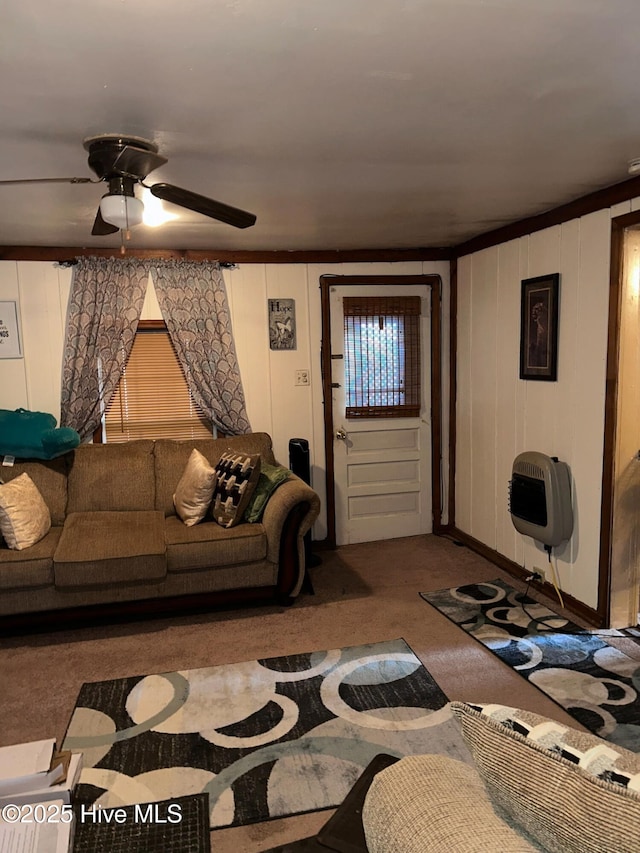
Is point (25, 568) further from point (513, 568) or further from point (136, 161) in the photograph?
point (513, 568)

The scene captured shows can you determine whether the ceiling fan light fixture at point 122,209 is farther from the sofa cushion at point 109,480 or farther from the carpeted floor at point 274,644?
the sofa cushion at point 109,480

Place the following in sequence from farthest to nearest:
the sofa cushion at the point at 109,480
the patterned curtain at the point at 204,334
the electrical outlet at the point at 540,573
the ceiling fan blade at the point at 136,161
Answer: the patterned curtain at the point at 204,334
the sofa cushion at the point at 109,480
the electrical outlet at the point at 540,573
the ceiling fan blade at the point at 136,161

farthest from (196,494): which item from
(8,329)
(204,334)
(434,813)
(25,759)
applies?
(434,813)

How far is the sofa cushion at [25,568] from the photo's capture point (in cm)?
335

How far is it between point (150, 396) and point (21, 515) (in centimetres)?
138

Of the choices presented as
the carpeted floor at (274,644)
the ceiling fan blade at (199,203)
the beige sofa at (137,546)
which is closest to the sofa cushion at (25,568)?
the beige sofa at (137,546)

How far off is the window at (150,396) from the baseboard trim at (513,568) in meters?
2.37

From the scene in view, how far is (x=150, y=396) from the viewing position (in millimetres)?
4594

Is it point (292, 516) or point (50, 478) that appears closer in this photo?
point (292, 516)

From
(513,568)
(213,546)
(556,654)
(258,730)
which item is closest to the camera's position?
(258,730)

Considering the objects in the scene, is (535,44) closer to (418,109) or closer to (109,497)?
(418,109)

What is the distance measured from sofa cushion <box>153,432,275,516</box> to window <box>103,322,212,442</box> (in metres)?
0.18

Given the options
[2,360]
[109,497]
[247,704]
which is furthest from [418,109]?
[2,360]

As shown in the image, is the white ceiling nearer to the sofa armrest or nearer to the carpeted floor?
the sofa armrest
